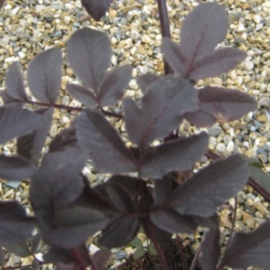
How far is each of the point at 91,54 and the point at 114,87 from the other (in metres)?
0.04

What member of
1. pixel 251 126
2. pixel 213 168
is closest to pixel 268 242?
pixel 213 168

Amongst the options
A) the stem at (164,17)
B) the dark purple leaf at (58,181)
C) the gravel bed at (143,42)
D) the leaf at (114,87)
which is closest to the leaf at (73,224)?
the dark purple leaf at (58,181)

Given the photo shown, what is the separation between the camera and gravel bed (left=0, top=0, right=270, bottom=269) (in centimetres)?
148

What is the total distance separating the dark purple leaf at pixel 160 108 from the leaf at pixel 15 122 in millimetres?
77

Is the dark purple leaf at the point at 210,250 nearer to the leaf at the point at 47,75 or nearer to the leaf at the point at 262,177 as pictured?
the leaf at the point at 47,75

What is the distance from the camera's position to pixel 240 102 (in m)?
0.51

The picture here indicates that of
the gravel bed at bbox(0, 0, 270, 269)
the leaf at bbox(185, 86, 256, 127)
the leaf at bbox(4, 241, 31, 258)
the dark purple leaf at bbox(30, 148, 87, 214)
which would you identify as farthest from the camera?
the gravel bed at bbox(0, 0, 270, 269)

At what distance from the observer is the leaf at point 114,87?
1.67ft

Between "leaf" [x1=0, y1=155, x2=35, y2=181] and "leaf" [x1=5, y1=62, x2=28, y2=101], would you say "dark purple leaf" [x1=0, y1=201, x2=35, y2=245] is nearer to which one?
"leaf" [x1=0, y1=155, x2=35, y2=181]

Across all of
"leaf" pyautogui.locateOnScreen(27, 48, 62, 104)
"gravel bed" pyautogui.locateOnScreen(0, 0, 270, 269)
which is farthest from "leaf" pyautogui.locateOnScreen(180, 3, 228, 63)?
"gravel bed" pyautogui.locateOnScreen(0, 0, 270, 269)

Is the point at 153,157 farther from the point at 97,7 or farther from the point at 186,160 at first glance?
the point at 97,7

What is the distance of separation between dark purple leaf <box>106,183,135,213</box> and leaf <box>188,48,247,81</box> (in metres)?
0.13

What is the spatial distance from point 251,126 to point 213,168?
1.09 meters

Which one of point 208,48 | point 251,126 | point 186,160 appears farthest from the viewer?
point 251,126
